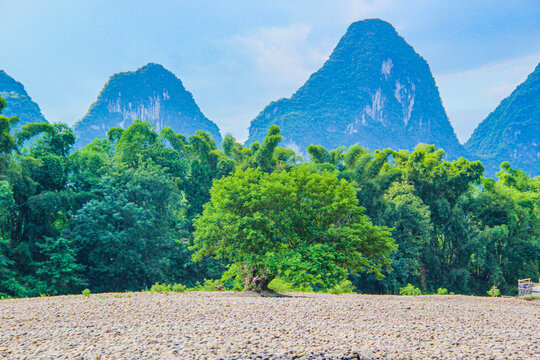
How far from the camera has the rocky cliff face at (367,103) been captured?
13575cm

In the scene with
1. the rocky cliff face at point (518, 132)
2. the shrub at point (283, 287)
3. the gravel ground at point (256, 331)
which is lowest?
the gravel ground at point (256, 331)

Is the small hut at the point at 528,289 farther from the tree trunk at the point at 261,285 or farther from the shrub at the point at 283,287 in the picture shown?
the tree trunk at the point at 261,285

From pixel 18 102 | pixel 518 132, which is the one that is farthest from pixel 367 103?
pixel 18 102

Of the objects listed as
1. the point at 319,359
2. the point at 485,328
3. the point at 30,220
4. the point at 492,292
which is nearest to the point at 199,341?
the point at 319,359

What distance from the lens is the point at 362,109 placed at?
145 meters

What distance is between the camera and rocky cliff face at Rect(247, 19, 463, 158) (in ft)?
445

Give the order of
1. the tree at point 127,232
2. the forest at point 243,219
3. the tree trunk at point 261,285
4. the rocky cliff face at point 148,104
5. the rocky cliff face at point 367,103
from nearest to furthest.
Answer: the forest at point 243,219, the tree trunk at point 261,285, the tree at point 127,232, the rocky cliff face at point 148,104, the rocky cliff face at point 367,103

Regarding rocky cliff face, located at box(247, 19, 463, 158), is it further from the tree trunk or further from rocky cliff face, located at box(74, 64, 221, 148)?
the tree trunk

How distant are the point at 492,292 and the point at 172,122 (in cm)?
13489

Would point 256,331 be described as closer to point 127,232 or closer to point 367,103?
point 127,232

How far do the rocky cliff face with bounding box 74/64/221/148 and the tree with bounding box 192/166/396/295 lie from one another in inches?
4630

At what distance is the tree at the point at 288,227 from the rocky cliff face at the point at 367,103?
373ft

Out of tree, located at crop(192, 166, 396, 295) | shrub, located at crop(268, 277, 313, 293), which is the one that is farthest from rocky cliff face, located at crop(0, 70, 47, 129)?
tree, located at crop(192, 166, 396, 295)

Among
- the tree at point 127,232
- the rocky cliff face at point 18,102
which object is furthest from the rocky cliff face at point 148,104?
the tree at point 127,232
